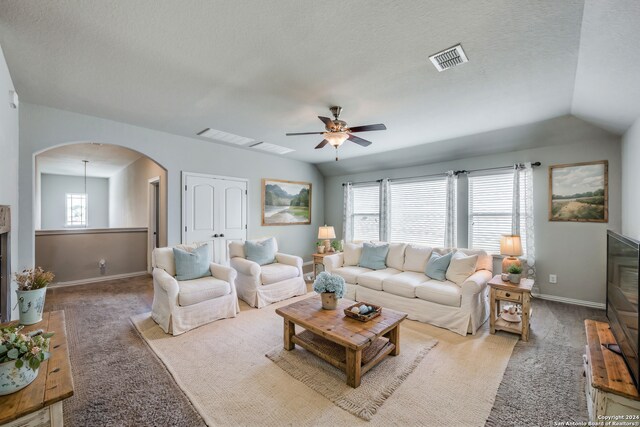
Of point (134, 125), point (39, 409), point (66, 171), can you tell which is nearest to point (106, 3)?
point (39, 409)

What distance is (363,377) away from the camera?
2.28 m

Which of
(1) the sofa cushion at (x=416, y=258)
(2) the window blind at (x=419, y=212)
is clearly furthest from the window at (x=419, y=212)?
(1) the sofa cushion at (x=416, y=258)

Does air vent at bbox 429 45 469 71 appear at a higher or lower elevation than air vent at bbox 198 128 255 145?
lower

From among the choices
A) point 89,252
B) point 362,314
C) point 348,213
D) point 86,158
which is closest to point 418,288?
point 362,314

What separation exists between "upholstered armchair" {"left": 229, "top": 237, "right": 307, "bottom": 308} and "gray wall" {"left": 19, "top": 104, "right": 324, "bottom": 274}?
3.96ft

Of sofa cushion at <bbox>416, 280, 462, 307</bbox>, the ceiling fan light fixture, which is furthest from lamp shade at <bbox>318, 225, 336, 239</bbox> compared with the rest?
the ceiling fan light fixture

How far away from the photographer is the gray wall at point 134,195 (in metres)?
5.24

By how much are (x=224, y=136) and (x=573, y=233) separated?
5.61m

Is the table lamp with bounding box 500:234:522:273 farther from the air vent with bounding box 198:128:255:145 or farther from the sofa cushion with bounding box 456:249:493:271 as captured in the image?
the air vent with bounding box 198:128:255:145

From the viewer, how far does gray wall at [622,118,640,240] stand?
9.41ft

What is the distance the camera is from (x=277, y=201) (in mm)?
6078

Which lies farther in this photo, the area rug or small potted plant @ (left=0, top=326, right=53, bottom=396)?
the area rug

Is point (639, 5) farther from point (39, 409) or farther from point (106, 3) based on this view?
point (39, 409)

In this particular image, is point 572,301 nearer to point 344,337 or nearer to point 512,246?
point 512,246
